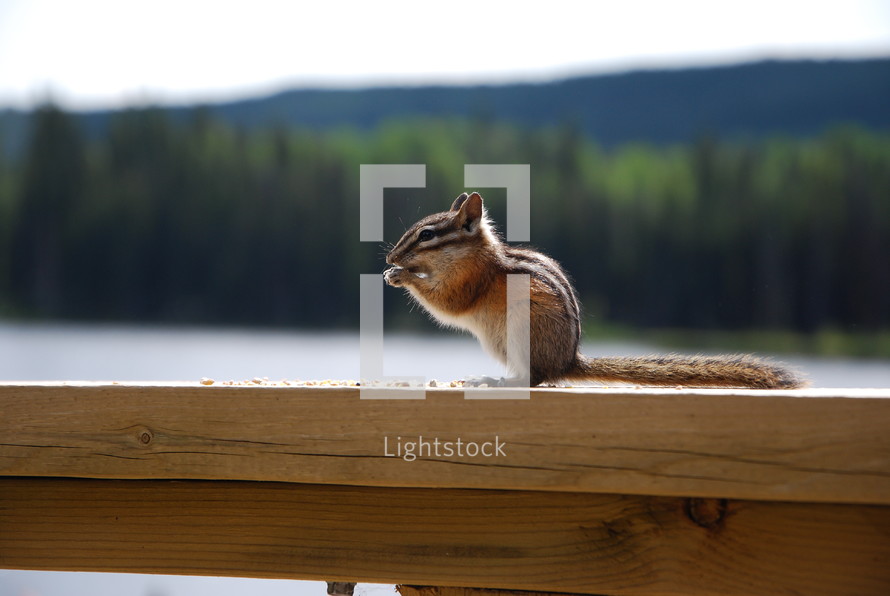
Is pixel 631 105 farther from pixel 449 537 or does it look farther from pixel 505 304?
pixel 449 537

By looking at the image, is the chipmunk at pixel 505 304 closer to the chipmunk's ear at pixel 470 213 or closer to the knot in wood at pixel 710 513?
the chipmunk's ear at pixel 470 213

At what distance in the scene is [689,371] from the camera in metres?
1.81

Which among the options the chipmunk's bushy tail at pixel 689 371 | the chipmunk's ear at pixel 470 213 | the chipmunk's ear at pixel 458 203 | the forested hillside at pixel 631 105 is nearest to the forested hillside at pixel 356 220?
the forested hillside at pixel 631 105

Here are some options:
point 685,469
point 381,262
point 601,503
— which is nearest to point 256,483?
point 601,503

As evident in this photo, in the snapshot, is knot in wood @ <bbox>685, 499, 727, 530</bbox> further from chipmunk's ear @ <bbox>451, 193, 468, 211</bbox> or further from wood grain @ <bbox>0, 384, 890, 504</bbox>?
chipmunk's ear @ <bbox>451, 193, 468, 211</bbox>

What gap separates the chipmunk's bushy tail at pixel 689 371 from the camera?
1.67 meters

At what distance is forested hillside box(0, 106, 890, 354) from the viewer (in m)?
6.59

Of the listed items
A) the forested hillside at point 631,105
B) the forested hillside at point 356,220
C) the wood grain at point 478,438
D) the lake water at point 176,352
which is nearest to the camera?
the wood grain at point 478,438

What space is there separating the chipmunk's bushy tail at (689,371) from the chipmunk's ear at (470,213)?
0.47 metres

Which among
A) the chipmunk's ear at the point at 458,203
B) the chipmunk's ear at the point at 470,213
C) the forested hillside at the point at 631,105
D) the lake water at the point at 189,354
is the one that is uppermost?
the forested hillside at the point at 631,105

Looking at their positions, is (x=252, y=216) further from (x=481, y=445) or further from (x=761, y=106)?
(x=481, y=445)

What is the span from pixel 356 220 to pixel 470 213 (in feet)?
12.8

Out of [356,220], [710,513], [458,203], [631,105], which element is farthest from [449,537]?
[631,105]

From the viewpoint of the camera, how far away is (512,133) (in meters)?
9.75
